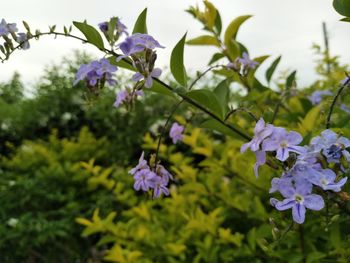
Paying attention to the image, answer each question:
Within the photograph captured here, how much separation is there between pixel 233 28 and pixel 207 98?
2.87 ft

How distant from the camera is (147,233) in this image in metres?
2.34

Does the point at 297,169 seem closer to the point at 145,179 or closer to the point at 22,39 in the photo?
the point at 145,179

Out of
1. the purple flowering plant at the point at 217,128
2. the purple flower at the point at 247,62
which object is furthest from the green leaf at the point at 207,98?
the purple flower at the point at 247,62

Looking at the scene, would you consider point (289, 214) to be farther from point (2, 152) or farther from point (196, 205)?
point (2, 152)

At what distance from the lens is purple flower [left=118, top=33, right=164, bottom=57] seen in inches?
36.6

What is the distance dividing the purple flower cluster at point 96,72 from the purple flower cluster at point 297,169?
354 mm

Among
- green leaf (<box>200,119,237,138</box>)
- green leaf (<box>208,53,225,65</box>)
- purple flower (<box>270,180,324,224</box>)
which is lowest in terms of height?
purple flower (<box>270,180,324,224</box>)

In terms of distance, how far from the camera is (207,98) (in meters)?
1.03

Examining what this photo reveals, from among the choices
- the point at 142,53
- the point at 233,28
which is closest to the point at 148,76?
the point at 142,53

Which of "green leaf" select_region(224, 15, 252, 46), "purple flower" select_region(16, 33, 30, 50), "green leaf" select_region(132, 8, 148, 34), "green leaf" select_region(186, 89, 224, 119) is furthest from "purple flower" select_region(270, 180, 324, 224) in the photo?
"green leaf" select_region(224, 15, 252, 46)

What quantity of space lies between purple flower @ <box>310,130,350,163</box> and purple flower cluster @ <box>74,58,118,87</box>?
418mm

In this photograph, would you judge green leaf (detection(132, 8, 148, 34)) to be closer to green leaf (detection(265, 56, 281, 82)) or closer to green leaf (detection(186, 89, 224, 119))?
A: green leaf (detection(186, 89, 224, 119))

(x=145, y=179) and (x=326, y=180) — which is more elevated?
(x=145, y=179)

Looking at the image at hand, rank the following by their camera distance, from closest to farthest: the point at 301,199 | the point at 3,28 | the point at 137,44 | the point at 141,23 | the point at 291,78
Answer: the point at 301,199 < the point at 137,44 < the point at 141,23 < the point at 3,28 < the point at 291,78
